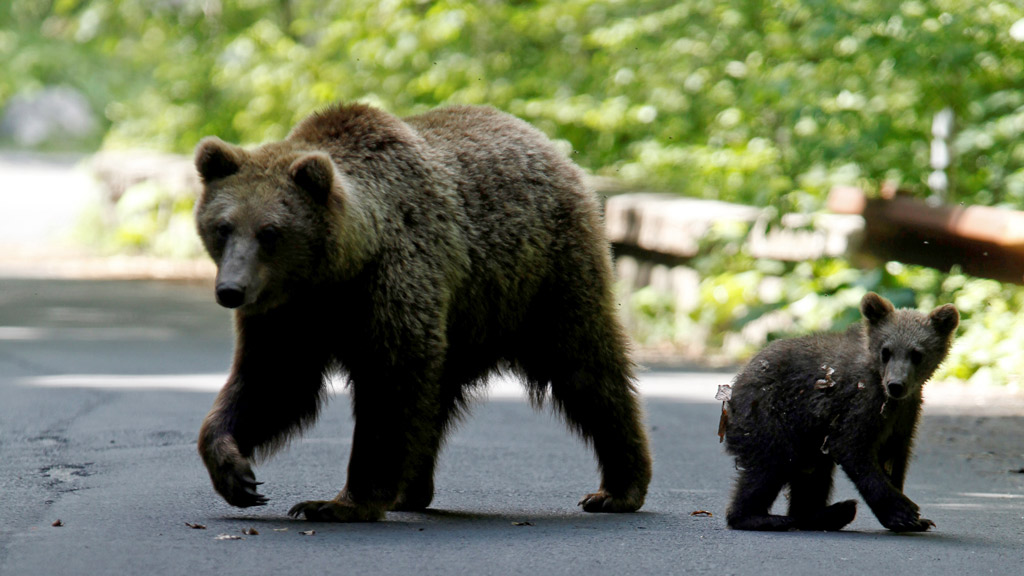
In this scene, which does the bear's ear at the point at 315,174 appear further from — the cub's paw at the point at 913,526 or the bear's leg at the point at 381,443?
the cub's paw at the point at 913,526

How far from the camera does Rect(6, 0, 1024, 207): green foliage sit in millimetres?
11922

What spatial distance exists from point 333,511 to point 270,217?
1.17 m

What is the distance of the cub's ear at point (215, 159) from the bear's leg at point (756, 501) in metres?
2.40

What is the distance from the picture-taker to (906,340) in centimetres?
531

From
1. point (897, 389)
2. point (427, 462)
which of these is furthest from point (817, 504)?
point (427, 462)

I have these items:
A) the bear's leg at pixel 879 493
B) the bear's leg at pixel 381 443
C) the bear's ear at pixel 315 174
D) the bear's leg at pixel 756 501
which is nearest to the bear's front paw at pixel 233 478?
the bear's leg at pixel 381 443

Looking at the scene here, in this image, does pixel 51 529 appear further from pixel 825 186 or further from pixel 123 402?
pixel 825 186

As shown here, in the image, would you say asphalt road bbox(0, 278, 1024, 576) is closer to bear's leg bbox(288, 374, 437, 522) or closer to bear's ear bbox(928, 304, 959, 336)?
bear's leg bbox(288, 374, 437, 522)

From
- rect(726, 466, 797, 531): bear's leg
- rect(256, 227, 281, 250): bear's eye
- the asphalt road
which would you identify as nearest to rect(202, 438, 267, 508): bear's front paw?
the asphalt road

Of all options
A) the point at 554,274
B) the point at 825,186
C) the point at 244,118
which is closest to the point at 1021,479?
the point at 554,274

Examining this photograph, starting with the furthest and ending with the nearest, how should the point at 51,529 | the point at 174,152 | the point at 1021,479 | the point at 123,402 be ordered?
the point at 174,152, the point at 123,402, the point at 1021,479, the point at 51,529

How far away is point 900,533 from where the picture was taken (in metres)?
5.42

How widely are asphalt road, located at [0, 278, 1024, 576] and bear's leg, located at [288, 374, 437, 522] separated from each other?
12 cm

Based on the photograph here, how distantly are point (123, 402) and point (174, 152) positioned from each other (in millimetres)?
17146
